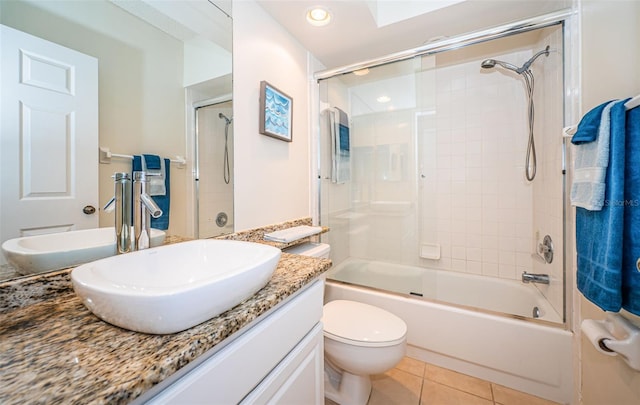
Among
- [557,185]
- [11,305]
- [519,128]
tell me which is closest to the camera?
[11,305]

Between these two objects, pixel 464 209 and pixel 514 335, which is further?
pixel 464 209

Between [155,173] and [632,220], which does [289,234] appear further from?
[632,220]

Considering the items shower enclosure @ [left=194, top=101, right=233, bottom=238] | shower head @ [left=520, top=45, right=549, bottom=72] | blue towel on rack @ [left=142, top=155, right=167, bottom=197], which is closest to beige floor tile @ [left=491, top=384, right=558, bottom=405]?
shower enclosure @ [left=194, top=101, right=233, bottom=238]

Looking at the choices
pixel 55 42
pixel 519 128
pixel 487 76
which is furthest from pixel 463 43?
pixel 55 42

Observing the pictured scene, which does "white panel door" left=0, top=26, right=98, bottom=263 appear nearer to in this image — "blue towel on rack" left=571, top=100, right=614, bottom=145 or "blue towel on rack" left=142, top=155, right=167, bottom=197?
"blue towel on rack" left=142, top=155, right=167, bottom=197

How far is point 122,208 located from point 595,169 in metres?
1.63

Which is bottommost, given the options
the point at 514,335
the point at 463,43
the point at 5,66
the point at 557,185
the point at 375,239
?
the point at 514,335

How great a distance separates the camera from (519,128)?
6.28 feet

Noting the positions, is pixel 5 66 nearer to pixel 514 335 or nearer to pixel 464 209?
pixel 514 335

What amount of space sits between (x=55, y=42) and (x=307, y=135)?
57.5 inches

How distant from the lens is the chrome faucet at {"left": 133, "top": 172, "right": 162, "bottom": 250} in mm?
827

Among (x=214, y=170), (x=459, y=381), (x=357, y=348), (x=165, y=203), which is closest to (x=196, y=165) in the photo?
(x=214, y=170)

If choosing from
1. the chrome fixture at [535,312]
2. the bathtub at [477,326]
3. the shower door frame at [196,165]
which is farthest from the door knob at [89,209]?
the chrome fixture at [535,312]

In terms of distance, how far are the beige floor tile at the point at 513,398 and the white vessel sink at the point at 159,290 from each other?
1496mm
